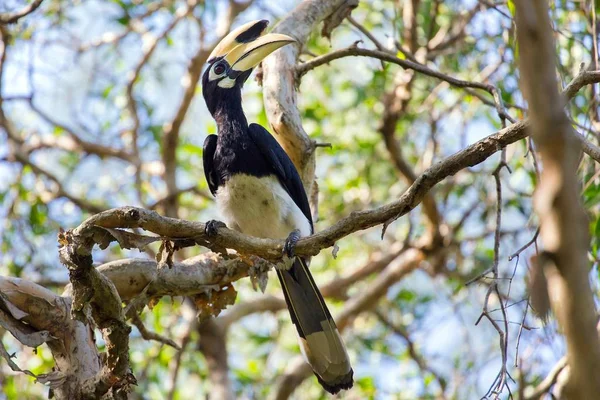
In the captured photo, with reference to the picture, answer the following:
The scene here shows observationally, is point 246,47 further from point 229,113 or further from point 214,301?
point 214,301

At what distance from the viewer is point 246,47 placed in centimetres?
445

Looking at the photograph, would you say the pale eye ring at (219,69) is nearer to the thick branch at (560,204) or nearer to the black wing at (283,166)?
the black wing at (283,166)

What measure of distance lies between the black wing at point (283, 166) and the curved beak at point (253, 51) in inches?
18.1

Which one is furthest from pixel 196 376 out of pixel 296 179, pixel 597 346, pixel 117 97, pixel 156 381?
pixel 597 346

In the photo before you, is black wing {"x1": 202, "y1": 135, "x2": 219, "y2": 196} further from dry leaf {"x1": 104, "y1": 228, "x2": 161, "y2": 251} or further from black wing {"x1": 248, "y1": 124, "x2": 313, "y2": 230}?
dry leaf {"x1": 104, "y1": 228, "x2": 161, "y2": 251}

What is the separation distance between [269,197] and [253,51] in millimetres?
898

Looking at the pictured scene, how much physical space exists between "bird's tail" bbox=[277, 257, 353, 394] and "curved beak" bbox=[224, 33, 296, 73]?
1.20m

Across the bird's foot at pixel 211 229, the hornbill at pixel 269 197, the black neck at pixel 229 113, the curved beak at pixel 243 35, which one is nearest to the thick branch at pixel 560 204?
the bird's foot at pixel 211 229

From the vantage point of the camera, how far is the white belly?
13.0ft

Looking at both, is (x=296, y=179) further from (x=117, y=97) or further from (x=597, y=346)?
(x=117, y=97)

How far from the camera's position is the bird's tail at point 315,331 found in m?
3.71

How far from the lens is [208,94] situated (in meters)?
4.61

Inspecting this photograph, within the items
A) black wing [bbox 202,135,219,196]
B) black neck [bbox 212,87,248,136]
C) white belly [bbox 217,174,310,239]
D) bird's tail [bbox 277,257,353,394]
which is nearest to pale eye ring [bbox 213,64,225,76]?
black neck [bbox 212,87,248,136]

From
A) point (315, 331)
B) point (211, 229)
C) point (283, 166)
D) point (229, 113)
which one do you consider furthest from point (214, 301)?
point (229, 113)
